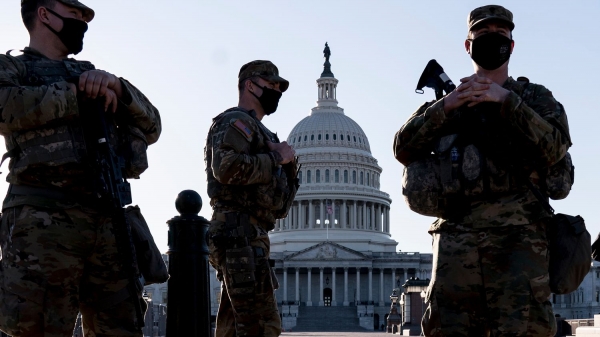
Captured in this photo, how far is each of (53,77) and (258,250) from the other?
238cm

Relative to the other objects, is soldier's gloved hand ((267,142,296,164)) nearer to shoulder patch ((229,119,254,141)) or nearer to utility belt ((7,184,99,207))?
shoulder patch ((229,119,254,141))

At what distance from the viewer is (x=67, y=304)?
5801 mm

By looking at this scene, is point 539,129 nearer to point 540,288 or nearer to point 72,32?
point 540,288

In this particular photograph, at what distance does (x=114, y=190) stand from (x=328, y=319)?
331 feet

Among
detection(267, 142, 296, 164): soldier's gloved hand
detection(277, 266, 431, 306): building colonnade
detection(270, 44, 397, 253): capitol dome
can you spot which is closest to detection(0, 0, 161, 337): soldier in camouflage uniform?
detection(267, 142, 296, 164): soldier's gloved hand

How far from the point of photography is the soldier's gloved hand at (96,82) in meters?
5.86

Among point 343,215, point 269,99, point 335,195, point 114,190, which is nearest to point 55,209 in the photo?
point 114,190

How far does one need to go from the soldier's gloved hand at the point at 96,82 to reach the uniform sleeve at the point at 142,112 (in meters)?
0.14

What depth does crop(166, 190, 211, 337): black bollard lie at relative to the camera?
9234 millimetres

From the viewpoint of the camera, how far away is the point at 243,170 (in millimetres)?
7688

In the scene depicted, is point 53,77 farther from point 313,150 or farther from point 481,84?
point 313,150

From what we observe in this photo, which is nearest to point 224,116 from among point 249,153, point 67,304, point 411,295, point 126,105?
point 249,153

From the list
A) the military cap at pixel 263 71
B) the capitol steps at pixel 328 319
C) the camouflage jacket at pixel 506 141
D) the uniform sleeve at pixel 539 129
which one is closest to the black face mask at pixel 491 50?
the camouflage jacket at pixel 506 141

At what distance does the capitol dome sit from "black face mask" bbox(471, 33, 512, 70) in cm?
11812
